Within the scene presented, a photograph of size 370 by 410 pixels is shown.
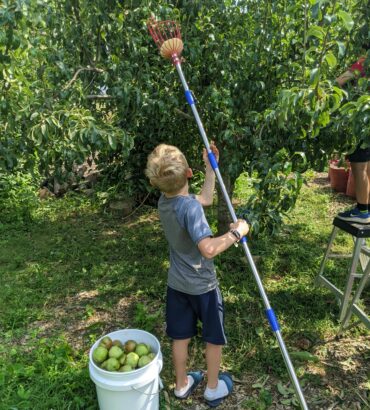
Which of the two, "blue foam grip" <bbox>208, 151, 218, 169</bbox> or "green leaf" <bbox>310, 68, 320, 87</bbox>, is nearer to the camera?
"green leaf" <bbox>310, 68, 320, 87</bbox>

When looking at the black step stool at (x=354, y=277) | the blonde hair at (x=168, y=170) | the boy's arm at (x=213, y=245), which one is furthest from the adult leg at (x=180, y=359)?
the black step stool at (x=354, y=277)

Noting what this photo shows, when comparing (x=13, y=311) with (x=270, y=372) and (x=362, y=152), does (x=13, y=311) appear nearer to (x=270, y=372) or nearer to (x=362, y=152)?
(x=270, y=372)

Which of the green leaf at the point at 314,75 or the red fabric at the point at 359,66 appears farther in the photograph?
the red fabric at the point at 359,66

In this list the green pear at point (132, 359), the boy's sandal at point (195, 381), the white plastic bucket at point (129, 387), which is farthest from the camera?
the boy's sandal at point (195, 381)

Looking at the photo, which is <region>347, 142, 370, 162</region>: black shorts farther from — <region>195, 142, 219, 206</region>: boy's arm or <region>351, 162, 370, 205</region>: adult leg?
<region>195, 142, 219, 206</region>: boy's arm

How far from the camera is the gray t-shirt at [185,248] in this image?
2.42 metres

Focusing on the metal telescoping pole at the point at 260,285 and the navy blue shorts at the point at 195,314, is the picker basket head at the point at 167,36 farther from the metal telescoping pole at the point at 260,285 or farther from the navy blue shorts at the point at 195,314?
the navy blue shorts at the point at 195,314

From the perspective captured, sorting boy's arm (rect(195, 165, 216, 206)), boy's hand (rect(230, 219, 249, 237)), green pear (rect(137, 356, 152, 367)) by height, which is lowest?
green pear (rect(137, 356, 152, 367))

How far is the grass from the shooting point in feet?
9.71

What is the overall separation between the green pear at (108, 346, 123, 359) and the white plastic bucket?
0.12 metres

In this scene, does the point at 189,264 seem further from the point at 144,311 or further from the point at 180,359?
the point at 144,311

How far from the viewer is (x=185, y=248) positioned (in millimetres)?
2570

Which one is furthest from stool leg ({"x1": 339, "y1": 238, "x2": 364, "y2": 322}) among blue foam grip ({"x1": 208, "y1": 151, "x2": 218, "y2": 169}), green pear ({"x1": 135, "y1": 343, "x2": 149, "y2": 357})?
green pear ({"x1": 135, "y1": 343, "x2": 149, "y2": 357})

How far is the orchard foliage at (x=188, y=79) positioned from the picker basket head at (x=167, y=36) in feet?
0.22
